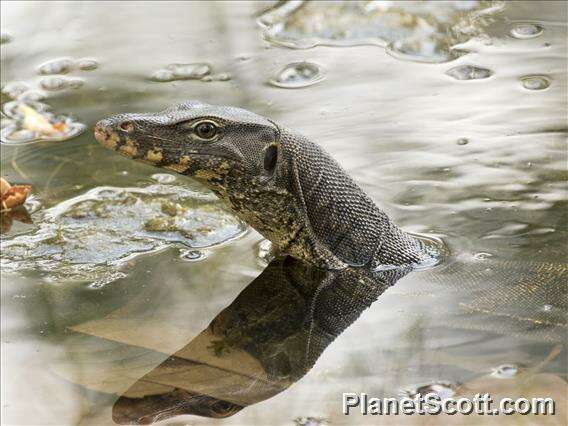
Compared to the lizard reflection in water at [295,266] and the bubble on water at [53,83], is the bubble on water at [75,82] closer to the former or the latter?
the bubble on water at [53,83]

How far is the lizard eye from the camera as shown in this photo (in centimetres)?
575

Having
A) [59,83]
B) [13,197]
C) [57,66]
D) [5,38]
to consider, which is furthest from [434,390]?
[5,38]

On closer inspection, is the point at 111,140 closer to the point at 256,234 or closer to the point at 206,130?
the point at 206,130

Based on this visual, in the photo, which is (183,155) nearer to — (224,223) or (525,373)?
(224,223)

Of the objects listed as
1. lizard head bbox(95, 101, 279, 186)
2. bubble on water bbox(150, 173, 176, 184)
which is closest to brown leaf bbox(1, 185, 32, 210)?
bubble on water bbox(150, 173, 176, 184)

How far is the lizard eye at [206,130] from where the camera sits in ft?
18.9

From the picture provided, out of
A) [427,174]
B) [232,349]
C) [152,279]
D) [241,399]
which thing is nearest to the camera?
[241,399]

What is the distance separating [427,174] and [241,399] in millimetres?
2983

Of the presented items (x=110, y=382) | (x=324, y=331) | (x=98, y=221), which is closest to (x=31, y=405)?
(x=110, y=382)

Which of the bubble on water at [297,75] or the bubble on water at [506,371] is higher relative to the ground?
the bubble on water at [506,371]

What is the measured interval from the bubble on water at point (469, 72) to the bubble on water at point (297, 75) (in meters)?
1.17

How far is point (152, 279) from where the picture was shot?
613 centimetres

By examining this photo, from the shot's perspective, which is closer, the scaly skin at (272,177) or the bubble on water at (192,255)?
the scaly skin at (272,177)

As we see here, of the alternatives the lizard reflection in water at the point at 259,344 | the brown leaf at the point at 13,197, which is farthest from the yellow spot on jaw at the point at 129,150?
the brown leaf at the point at 13,197
